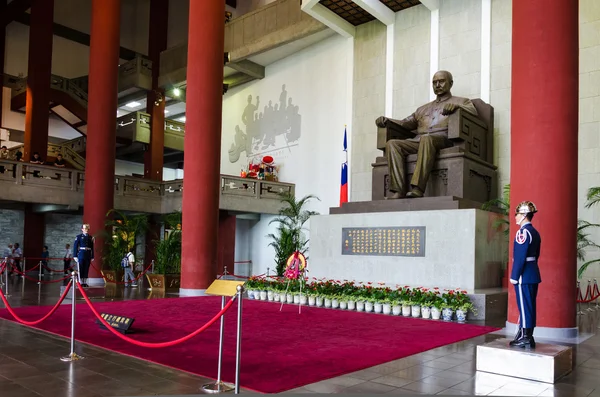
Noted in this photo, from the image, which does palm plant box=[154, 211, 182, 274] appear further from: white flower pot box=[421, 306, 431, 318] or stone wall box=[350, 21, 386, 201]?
white flower pot box=[421, 306, 431, 318]

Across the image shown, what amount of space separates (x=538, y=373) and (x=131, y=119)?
19.4 meters

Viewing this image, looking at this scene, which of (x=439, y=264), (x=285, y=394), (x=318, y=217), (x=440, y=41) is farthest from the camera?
(x=440, y=41)

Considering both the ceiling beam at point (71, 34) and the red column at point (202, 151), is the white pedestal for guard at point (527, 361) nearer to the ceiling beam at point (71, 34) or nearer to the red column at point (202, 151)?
the red column at point (202, 151)

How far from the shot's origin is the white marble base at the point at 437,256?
8.39 m

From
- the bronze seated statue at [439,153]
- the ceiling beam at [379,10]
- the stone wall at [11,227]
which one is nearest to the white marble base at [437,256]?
the bronze seated statue at [439,153]

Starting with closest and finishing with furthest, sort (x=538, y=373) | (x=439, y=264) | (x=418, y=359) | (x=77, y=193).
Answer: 1. (x=538, y=373)
2. (x=418, y=359)
3. (x=439, y=264)
4. (x=77, y=193)

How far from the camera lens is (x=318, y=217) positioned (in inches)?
407

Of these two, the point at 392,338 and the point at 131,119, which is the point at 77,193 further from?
the point at 392,338

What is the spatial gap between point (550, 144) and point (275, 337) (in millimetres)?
3984

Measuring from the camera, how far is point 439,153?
9.59 metres

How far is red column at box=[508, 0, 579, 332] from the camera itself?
622cm

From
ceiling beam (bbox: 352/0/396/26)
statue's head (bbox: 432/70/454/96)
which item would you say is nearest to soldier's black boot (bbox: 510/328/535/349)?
statue's head (bbox: 432/70/454/96)

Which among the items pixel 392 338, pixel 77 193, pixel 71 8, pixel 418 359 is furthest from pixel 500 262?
pixel 71 8

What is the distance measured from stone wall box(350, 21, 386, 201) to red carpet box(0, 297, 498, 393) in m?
6.10
